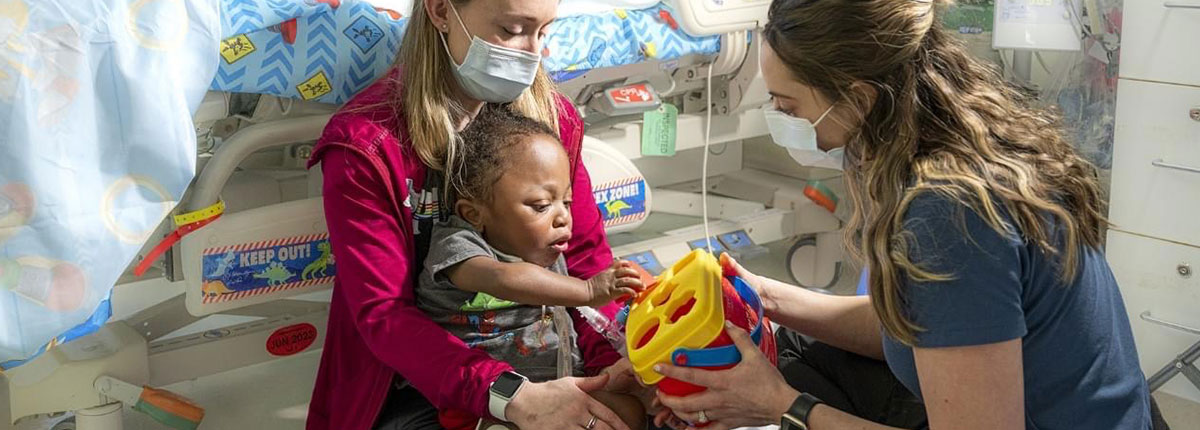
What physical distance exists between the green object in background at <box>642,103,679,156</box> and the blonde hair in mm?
958

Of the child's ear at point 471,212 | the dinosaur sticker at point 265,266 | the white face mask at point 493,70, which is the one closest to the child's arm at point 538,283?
the child's ear at point 471,212

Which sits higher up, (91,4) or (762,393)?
(91,4)

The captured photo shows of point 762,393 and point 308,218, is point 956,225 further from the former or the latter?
point 308,218

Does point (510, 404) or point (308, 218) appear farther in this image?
point (308, 218)

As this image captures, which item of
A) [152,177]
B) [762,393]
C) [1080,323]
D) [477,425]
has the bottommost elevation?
[477,425]

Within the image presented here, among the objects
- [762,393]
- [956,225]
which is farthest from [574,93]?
[956,225]

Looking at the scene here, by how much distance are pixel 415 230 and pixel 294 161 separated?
66 cm

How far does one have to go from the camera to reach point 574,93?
301 cm

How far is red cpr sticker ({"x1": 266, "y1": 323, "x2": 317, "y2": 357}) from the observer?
271cm

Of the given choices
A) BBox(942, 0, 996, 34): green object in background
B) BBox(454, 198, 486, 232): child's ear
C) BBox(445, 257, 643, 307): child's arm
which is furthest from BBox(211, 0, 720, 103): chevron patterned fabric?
BBox(942, 0, 996, 34): green object in background

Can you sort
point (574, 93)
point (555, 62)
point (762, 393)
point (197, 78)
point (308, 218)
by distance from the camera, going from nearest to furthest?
point (762, 393), point (197, 78), point (308, 218), point (555, 62), point (574, 93)

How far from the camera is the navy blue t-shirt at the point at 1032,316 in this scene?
1.56 meters

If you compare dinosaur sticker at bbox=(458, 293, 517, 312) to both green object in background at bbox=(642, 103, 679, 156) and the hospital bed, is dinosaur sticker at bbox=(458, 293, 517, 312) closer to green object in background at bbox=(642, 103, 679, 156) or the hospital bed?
the hospital bed

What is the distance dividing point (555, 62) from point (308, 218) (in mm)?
617
